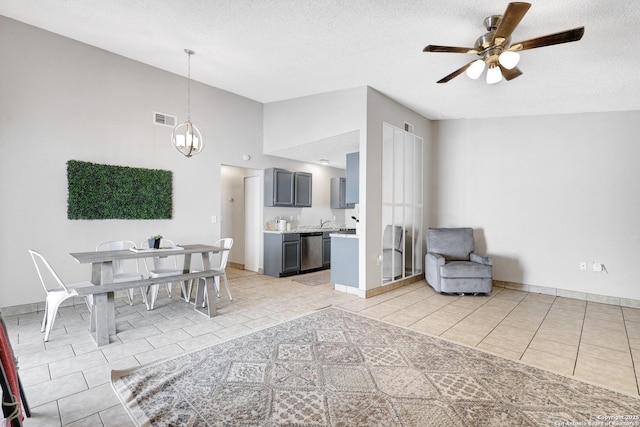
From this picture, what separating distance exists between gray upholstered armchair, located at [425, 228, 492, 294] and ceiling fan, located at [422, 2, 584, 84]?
270cm

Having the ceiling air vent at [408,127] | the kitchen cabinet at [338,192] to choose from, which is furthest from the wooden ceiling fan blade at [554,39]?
the kitchen cabinet at [338,192]

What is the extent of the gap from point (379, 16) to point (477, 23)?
881mm

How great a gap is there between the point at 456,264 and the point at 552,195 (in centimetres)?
188

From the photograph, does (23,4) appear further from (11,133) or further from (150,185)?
(150,185)

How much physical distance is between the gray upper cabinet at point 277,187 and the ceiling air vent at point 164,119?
1922mm

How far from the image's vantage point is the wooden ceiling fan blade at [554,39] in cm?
219

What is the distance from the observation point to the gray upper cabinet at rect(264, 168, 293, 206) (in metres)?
6.15

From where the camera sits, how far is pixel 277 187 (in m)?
6.20

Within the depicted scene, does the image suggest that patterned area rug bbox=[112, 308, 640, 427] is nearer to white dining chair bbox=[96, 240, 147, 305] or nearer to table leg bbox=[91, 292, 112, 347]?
table leg bbox=[91, 292, 112, 347]

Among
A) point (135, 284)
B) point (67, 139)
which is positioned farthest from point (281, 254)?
point (67, 139)

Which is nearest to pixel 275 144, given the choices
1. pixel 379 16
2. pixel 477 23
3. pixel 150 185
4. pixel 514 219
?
pixel 150 185

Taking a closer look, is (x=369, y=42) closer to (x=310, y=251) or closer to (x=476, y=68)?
(x=476, y=68)

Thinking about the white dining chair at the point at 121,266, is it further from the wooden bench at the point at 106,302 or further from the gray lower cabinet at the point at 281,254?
the gray lower cabinet at the point at 281,254

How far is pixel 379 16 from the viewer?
2.82 meters
